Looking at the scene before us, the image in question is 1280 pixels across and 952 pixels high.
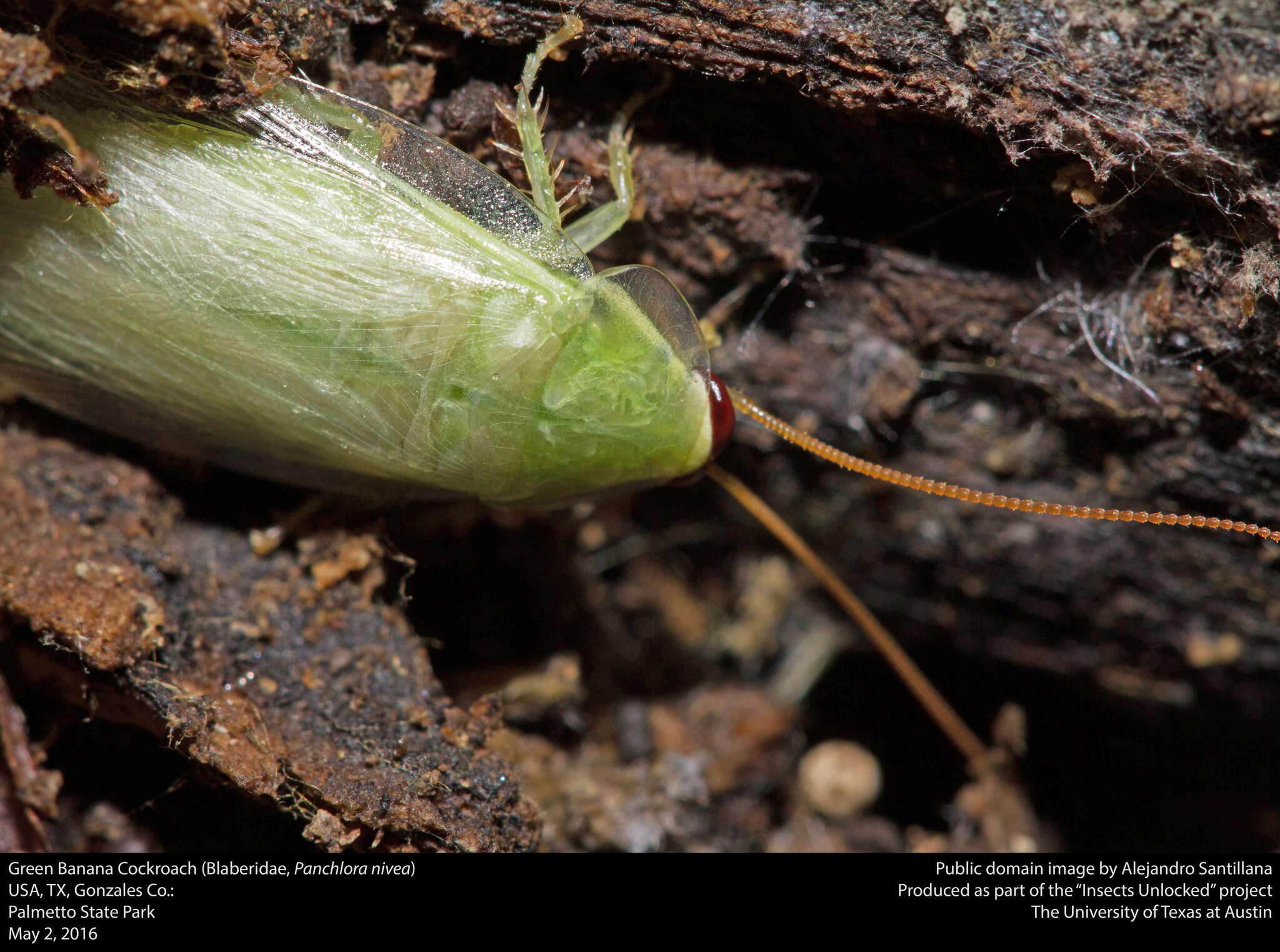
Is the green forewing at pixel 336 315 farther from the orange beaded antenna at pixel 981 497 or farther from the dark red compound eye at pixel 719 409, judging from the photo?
the orange beaded antenna at pixel 981 497

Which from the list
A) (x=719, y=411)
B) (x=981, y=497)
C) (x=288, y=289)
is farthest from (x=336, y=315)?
(x=981, y=497)

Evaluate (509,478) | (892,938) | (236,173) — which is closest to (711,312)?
(509,478)

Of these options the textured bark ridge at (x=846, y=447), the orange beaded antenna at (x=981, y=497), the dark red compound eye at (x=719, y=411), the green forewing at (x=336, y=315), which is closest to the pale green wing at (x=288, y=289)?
the green forewing at (x=336, y=315)

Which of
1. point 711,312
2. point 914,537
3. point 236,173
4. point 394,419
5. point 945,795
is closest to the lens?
point 236,173

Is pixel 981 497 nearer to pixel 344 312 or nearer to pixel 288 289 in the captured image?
pixel 344 312

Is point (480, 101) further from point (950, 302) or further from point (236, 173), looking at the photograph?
point (950, 302)

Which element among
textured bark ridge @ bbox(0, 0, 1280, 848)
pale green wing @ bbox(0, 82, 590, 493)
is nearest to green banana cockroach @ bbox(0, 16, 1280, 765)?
pale green wing @ bbox(0, 82, 590, 493)

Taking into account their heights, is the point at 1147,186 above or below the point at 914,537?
above
